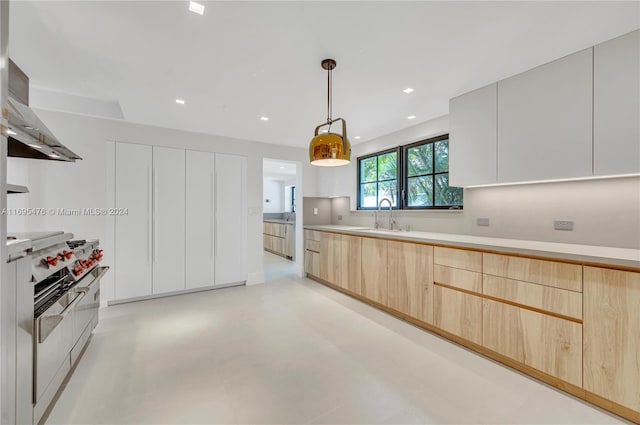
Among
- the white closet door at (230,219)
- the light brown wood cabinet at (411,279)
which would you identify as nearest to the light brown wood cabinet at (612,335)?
the light brown wood cabinet at (411,279)

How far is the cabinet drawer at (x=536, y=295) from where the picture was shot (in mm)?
1702

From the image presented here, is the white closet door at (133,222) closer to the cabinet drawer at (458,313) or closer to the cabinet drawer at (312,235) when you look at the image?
the cabinet drawer at (312,235)

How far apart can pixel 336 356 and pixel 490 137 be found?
241cm

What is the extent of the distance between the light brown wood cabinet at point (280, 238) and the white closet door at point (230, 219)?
2.29 m

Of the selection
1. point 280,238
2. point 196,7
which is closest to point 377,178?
point 196,7

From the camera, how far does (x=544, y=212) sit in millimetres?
2361

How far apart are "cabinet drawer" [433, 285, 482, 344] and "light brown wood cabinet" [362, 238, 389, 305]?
691 millimetres

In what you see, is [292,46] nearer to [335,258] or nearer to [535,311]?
[535,311]

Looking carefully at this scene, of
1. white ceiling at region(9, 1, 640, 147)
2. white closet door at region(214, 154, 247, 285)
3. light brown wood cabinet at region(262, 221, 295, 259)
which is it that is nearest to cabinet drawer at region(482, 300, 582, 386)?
white ceiling at region(9, 1, 640, 147)

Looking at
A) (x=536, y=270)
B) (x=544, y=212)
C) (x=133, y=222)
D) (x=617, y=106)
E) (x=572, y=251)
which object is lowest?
(x=536, y=270)

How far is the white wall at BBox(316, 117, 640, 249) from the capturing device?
6.41 feet

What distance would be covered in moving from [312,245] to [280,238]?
2736 mm

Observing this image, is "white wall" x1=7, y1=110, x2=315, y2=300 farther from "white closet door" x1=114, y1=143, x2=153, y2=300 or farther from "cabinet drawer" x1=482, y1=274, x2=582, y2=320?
"cabinet drawer" x1=482, y1=274, x2=582, y2=320

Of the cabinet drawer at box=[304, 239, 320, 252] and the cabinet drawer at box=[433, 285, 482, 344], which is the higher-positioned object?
the cabinet drawer at box=[304, 239, 320, 252]
